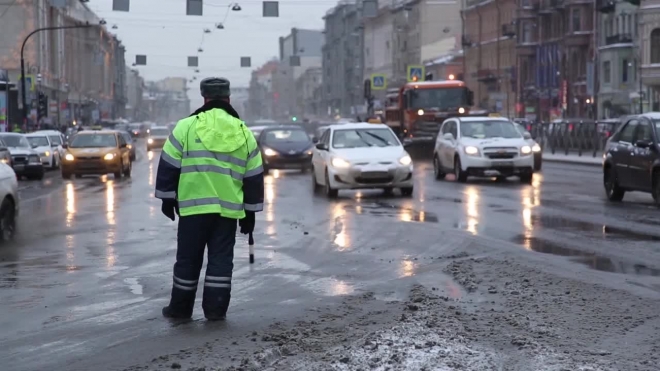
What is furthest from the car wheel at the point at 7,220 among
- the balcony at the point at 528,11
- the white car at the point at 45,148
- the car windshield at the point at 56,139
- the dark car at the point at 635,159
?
the balcony at the point at 528,11

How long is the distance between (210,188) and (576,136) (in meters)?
44.4

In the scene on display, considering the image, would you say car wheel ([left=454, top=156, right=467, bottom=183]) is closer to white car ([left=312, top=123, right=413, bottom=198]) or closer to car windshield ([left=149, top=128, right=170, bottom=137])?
white car ([left=312, top=123, right=413, bottom=198])

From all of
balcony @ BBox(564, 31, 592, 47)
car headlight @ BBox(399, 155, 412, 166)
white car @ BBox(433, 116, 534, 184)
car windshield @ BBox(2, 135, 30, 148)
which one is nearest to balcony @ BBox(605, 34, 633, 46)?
balcony @ BBox(564, 31, 592, 47)

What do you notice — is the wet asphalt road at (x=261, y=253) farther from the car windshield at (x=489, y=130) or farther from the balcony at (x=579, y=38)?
the balcony at (x=579, y=38)

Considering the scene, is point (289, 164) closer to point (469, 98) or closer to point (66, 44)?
point (469, 98)

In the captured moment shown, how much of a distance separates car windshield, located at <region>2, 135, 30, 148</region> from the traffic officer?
3280cm

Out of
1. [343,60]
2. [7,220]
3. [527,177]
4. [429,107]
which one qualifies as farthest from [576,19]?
[343,60]

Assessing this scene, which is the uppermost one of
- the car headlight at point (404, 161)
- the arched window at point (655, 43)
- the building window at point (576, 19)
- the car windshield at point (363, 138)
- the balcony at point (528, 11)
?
the balcony at point (528, 11)

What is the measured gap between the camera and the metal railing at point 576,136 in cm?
4928

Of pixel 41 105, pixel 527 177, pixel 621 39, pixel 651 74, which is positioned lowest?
pixel 527 177

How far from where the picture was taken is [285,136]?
41.8 m

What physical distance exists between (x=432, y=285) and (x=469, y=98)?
3929cm

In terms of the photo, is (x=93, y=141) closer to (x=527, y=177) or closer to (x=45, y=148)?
(x=45, y=148)

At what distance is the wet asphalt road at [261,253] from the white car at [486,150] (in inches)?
91.8
